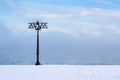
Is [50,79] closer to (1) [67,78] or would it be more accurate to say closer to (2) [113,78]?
(1) [67,78]

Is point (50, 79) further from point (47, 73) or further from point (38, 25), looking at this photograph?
point (38, 25)

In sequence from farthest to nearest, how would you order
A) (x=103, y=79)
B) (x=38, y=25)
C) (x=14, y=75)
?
(x=38, y=25)
(x=14, y=75)
(x=103, y=79)

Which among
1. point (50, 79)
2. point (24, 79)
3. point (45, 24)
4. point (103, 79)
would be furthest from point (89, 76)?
point (45, 24)

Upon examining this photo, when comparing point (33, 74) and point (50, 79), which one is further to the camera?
point (33, 74)

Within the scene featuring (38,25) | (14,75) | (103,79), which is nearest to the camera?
(103,79)

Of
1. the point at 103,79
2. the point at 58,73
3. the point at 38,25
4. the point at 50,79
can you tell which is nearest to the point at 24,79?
the point at 50,79

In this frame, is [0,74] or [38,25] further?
[38,25]

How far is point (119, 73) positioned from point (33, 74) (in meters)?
5.36

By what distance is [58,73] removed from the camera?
20.6m

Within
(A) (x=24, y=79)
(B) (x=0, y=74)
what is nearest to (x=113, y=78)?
(A) (x=24, y=79)

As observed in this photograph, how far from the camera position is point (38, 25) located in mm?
31344

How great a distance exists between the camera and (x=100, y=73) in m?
20.5

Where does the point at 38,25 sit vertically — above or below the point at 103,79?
above

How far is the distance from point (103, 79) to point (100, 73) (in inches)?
89.4
